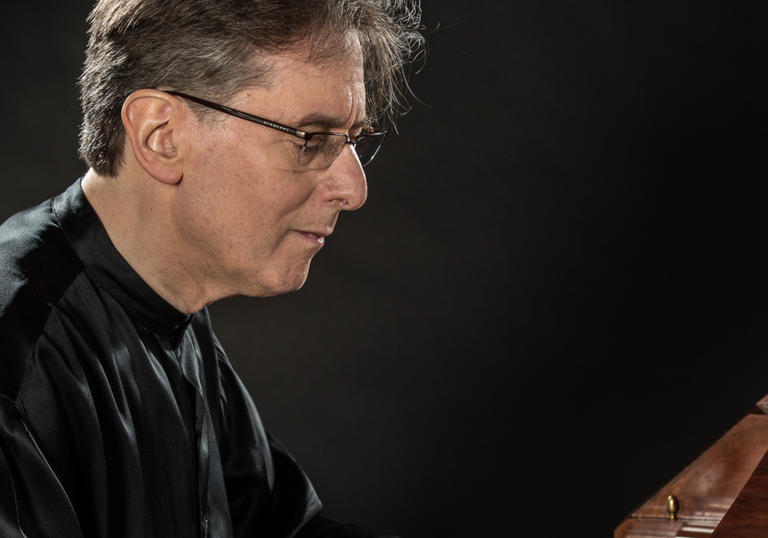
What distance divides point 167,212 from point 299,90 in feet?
0.97

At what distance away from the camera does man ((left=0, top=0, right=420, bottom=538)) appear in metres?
1.61

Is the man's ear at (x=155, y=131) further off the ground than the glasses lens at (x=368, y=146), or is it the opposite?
the man's ear at (x=155, y=131)

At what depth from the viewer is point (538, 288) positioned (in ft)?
13.5

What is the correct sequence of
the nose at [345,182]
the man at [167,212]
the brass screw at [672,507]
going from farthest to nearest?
the brass screw at [672,507] → the nose at [345,182] → the man at [167,212]

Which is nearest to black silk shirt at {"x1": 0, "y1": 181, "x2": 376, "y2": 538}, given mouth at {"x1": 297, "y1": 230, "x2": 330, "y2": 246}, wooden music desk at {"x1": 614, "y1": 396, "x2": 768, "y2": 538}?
mouth at {"x1": 297, "y1": 230, "x2": 330, "y2": 246}

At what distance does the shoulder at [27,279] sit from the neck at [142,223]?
8 cm

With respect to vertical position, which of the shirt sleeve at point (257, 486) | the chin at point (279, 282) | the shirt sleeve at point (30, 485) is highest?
the chin at point (279, 282)

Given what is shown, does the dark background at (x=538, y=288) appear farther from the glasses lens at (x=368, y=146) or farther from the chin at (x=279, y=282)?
the chin at (x=279, y=282)

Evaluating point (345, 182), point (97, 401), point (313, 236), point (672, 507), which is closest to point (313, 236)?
point (313, 236)

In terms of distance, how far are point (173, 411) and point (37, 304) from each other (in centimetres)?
32

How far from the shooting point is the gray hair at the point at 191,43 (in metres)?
1.66

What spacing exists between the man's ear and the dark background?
2357mm

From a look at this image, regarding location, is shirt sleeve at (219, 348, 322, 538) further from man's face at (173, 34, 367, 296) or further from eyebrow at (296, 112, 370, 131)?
eyebrow at (296, 112, 370, 131)

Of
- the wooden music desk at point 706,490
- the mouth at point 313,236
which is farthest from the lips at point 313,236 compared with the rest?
the wooden music desk at point 706,490
